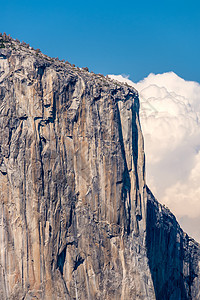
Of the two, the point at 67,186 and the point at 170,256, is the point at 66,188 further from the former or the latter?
the point at 170,256

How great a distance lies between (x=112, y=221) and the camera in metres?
115

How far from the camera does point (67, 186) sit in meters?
111

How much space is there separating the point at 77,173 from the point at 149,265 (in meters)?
21.3

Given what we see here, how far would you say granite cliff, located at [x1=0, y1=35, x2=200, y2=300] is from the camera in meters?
107

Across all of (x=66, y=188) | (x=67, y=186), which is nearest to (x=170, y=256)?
(x=67, y=186)

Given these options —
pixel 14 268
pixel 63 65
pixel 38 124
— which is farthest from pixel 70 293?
pixel 63 65

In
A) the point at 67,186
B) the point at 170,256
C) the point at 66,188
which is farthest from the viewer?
the point at 170,256

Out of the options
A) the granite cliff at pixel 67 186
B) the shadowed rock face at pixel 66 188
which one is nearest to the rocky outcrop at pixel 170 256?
Answer: the shadowed rock face at pixel 66 188


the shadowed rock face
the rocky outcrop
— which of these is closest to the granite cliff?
the shadowed rock face

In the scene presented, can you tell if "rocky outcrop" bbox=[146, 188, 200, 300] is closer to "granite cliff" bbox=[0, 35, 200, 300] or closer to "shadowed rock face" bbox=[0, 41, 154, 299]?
"shadowed rock face" bbox=[0, 41, 154, 299]

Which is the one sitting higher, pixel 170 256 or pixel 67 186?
pixel 170 256

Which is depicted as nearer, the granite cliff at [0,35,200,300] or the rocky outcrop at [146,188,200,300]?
the granite cliff at [0,35,200,300]

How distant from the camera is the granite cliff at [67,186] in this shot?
107 meters

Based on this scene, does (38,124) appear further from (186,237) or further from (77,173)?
(186,237)
